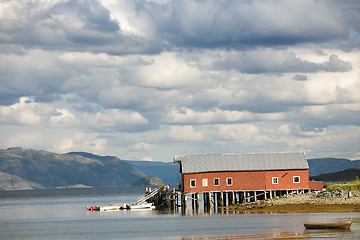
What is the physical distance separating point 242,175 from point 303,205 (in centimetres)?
1311

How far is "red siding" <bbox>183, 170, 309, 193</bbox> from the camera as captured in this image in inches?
3885

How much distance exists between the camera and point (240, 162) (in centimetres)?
9956

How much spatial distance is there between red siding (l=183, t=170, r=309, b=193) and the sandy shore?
3.11 m

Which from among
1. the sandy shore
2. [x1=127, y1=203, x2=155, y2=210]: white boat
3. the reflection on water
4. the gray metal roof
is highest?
the gray metal roof

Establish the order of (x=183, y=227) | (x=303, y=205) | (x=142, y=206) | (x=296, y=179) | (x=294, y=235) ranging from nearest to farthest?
(x=294, y=235) → (x=183, y=227) → (x=303, y=205) → (x=296, y=179) → (x=142, y=206)

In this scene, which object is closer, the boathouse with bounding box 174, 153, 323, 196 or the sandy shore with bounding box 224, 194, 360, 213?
the sandy shore with bounding box 224, 194, 360, 213

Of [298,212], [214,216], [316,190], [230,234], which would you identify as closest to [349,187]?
[316,190]

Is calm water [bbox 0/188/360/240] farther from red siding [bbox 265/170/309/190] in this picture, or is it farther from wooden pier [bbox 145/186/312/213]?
red siding [bbox 265/170/309/190]

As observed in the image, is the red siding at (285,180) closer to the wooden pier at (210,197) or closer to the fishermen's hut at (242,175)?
the fishermen's hut at (242,175)

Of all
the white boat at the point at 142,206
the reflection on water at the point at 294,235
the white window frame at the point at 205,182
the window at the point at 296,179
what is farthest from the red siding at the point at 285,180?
the reflection on water at the point at 294,235

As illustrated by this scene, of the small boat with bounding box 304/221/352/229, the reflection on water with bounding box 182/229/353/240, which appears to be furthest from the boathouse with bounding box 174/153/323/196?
the small boat with bounding box 304/221/352/229

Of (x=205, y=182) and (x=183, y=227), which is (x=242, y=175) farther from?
(x=183, y=227)

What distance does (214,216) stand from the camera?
87.3m

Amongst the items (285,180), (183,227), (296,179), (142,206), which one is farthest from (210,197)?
(183,227)
